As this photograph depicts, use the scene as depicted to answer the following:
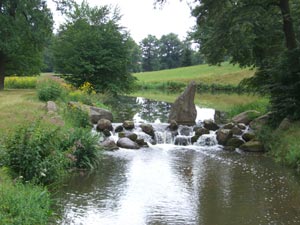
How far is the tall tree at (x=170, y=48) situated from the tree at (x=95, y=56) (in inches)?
3596

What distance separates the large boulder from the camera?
16375 millimetres

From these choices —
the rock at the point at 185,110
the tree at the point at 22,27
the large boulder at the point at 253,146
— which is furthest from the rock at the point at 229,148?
the tree at the point at 22,27

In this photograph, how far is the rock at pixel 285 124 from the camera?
15.9 metres

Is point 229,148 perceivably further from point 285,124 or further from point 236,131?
point 285,124

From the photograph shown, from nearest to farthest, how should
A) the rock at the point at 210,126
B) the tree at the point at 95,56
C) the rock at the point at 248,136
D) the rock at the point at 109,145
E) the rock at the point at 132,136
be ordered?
the rock at the point at 109,145
the rock at the point at 248,136
the rock at the point at 132,136
the rock at the point at 210,126
the tree at the point at 95,56

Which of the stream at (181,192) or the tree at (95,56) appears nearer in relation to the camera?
the stream at (181,192)

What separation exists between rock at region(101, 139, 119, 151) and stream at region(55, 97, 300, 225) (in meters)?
0.76

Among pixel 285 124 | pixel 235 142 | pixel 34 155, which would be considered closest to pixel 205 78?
pixel 235 142

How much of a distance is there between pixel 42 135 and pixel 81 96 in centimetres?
1359

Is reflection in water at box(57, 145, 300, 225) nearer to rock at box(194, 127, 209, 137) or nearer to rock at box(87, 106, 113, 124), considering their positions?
rock at box(194, 127, 209, 137)

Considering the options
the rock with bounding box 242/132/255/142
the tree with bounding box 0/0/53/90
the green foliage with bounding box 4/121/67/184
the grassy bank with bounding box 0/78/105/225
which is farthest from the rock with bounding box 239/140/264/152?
the tree with bounding box 0/0/53/90

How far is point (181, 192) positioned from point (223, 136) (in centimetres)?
788

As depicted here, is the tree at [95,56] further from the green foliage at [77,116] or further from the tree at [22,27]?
the green foliage at [77,116]

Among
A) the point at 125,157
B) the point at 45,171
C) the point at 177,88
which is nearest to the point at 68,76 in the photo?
the point at 125,157
